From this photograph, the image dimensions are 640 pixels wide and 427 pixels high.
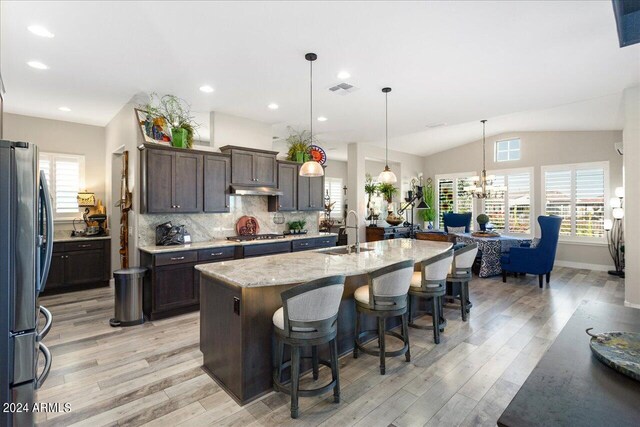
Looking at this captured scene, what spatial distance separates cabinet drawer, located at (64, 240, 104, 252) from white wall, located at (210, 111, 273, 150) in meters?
2.76

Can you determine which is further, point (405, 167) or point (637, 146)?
point (405, 167)

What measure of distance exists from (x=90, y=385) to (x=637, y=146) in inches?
273

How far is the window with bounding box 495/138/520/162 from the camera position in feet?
27.3

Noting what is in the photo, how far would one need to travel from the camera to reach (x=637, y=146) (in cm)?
423

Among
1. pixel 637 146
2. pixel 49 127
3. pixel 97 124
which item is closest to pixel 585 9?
pixel 637 146

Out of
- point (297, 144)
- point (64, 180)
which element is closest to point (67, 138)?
point (64, 180)

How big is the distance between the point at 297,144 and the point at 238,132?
1.24m

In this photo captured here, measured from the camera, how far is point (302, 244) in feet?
18.2

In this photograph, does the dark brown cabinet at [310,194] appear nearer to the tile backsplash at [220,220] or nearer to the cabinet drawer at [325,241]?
the tile backsplash at [220,220]

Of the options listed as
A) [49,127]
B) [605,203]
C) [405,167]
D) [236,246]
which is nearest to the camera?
[236,246]

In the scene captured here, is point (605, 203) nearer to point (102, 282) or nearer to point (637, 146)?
point (637, 146)

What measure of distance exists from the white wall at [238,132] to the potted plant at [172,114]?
0.54 meters

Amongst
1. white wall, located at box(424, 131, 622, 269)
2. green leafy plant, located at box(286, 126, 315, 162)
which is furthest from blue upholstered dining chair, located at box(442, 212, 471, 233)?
green leafy plant, located at box(286, 126, 315, 162)

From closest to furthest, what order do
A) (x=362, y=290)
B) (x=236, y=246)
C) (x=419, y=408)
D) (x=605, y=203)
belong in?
1. (x=419, y=408)
2. (x=362, y=290)
3. (x=236, y=246)
4. (x=605, y=203)
